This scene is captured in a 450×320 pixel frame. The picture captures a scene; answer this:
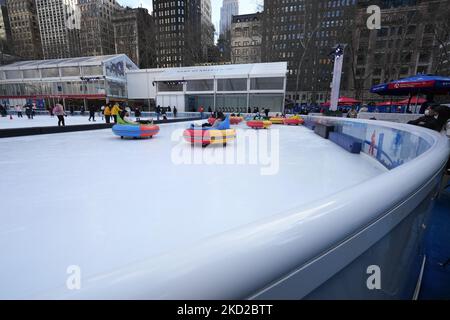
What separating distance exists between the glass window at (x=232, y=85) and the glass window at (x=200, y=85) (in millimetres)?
870

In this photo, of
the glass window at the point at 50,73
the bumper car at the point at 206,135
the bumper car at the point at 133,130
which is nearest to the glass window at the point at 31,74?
the glass window at the point at 50,73

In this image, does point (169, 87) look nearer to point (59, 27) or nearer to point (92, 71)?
point (92, 71)

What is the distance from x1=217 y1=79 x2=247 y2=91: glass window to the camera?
21188 mm

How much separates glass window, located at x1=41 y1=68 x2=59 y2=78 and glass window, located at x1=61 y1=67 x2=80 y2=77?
84 cm

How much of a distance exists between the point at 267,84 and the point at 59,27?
49.8 meters

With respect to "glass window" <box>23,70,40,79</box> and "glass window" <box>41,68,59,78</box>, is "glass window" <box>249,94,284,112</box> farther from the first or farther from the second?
Answer: "glass window" <box>23,70,40,79</box>

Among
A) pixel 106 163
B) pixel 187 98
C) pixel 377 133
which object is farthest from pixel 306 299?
pixel 187 98

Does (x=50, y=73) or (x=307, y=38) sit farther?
(x=50, y=73)

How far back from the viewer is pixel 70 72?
83.6 feet

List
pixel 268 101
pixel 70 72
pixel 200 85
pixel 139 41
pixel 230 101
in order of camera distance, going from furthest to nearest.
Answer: pixel 139 41 < pixel 70 72 < pixel 200 85 < pixel 230 101 < pixel 268 101

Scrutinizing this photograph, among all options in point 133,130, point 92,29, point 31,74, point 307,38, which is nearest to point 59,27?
point 92,29

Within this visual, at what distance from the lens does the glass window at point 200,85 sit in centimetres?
2225
